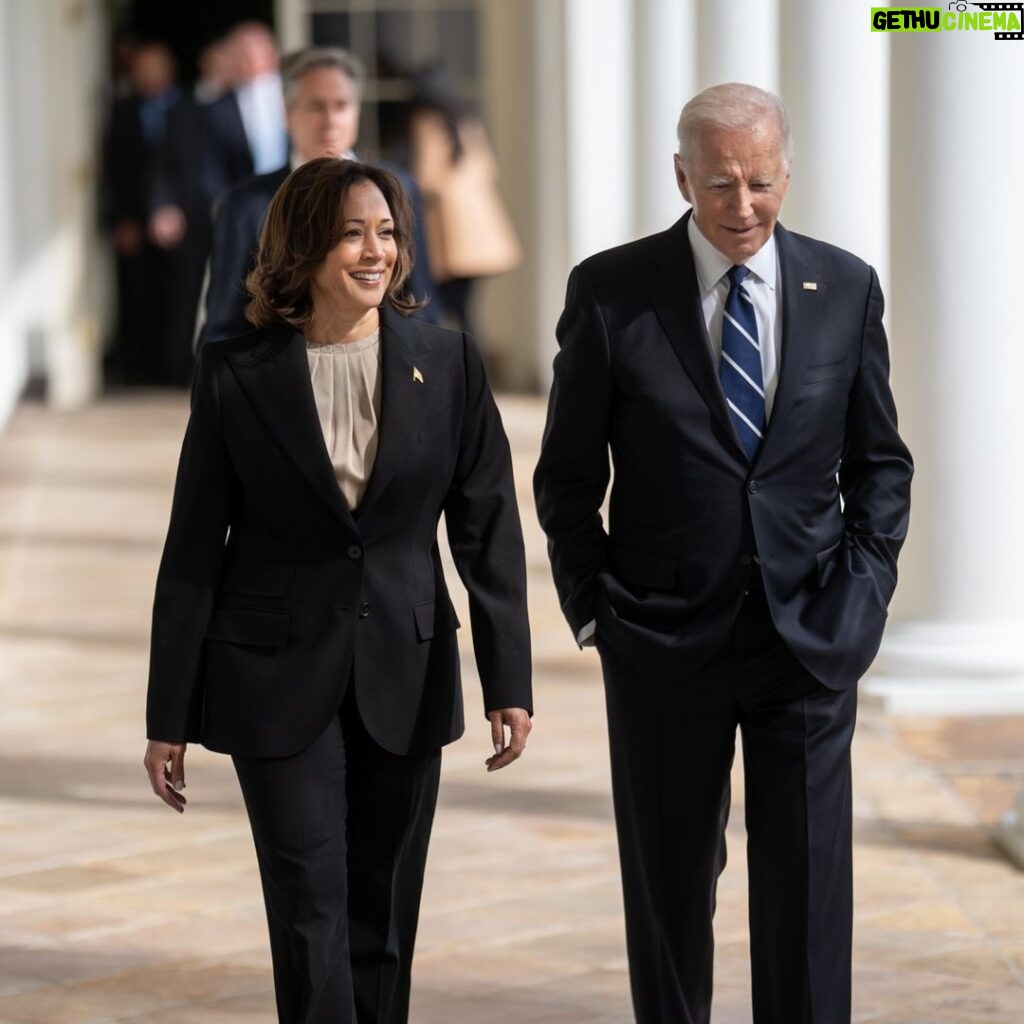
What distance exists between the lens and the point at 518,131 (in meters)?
13.9

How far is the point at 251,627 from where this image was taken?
296cm

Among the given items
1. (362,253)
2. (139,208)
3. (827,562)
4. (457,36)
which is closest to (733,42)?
(827,562)

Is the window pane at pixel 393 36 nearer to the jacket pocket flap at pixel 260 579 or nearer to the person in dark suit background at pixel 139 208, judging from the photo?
the person in dark suit background at pixel 139 208

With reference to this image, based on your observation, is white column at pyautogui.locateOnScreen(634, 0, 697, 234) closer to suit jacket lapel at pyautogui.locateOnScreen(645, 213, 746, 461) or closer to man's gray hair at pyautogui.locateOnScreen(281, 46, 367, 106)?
man's gray hair at pyautogui.locateOnScreen(281, 46, 367, 106)

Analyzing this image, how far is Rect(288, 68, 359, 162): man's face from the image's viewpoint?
5016 mm

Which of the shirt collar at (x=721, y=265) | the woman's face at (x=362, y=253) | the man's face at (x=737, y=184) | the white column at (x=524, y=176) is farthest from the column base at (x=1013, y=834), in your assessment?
the white column at (x=524, y=176)

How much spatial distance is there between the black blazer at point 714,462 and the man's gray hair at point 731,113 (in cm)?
19

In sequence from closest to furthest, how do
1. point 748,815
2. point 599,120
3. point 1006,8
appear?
point 748,815
point 1006,8
point 599,120

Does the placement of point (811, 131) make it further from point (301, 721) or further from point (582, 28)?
point (582, 28)

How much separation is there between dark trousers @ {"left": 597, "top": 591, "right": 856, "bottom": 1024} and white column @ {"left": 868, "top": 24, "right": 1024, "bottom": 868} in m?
2.75

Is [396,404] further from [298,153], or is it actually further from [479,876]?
[298,153]

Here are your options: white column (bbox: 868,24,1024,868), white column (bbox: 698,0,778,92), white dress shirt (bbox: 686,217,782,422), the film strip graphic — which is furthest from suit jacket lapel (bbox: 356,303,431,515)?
white column (bbox: 698,0,778,92)

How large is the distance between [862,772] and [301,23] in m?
9.57

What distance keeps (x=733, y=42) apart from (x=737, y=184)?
5.10 meters
